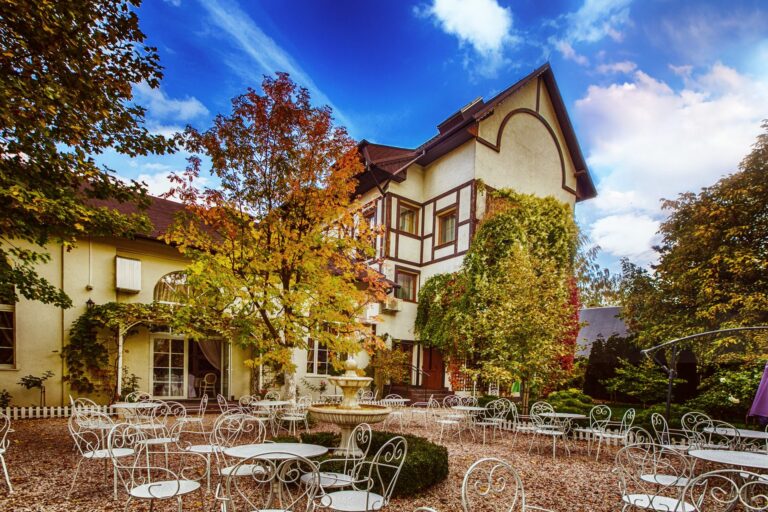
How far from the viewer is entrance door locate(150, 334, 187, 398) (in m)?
12.2

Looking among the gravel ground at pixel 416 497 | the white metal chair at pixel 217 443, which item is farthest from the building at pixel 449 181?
the white metal chair at pixel 217 443

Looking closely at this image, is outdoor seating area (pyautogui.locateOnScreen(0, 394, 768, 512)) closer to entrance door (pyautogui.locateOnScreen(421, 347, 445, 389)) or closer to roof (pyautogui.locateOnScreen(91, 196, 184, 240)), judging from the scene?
roof (pyautogui.locateOnScreen(91, 196, 184, 240))

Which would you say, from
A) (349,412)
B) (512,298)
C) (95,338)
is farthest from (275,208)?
(512,298)

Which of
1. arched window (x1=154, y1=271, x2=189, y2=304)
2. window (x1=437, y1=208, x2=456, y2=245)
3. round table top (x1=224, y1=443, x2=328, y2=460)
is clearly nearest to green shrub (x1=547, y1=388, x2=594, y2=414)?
window (x1=437, y1=208, x2=456, y2=245)

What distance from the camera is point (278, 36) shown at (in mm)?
9523

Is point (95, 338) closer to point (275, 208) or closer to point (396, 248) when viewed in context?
point (275, 208)

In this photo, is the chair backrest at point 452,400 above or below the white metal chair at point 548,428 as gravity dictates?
below

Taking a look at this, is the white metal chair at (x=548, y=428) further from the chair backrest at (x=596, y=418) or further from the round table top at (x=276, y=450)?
the round table top at (x=276, y=450)

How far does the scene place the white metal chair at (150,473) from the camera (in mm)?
3646

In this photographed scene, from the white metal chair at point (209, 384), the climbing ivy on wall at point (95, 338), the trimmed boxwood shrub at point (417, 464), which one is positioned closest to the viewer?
the trimmed boxwood shrub at point (417, 464)

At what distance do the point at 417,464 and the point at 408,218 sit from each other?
13.4m

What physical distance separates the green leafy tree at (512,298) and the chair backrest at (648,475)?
10.7ft

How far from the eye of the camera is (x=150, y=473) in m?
5.93

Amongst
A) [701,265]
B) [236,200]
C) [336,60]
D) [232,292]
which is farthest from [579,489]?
[336,60]
